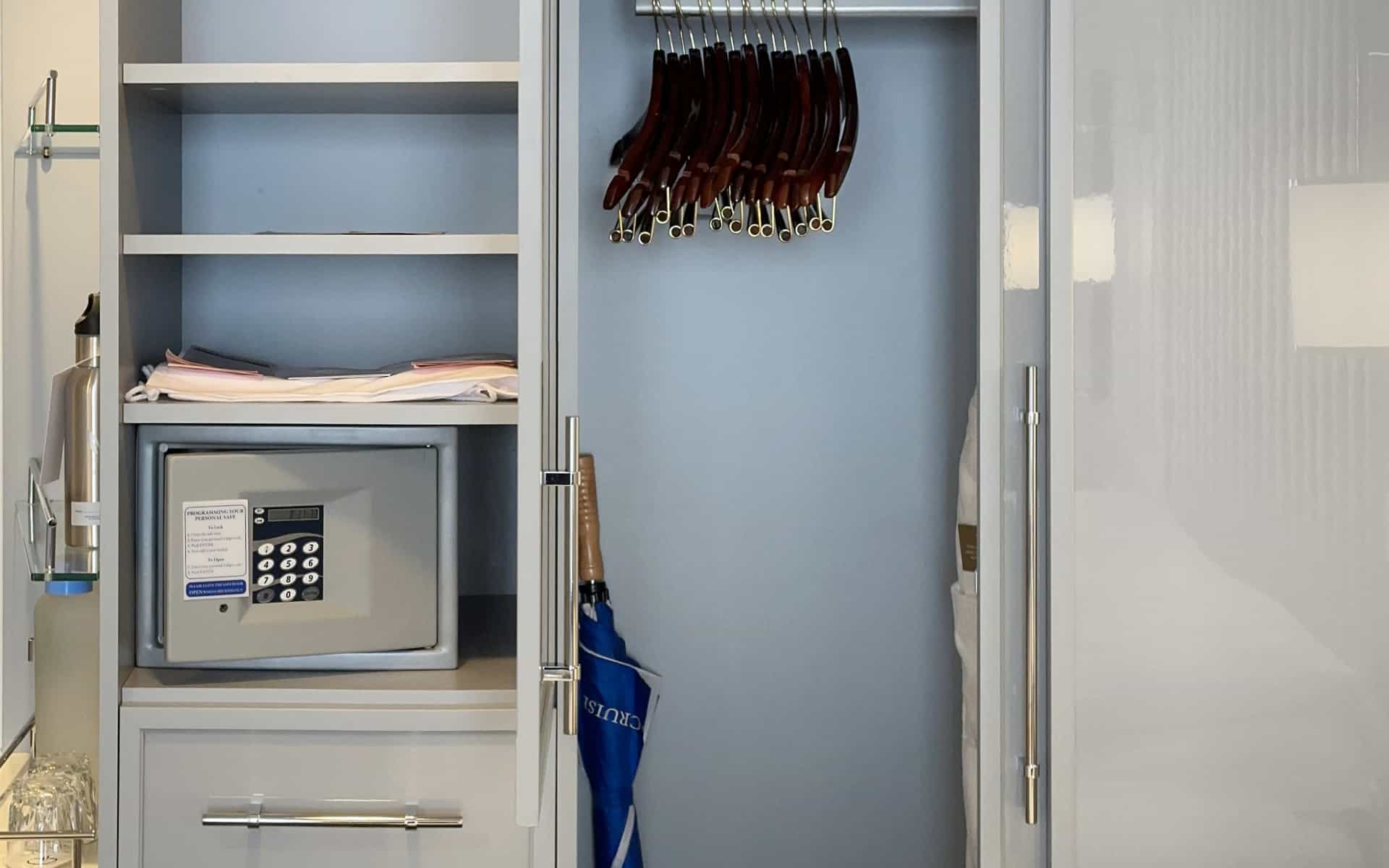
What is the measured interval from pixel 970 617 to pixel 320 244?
100 centimetres

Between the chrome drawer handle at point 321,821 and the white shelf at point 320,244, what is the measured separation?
0.69 m

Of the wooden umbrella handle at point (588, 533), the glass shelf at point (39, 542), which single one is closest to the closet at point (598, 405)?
the wooden umbrella handle at point (588, 533)

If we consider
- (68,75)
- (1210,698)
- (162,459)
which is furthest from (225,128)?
(1210,698)

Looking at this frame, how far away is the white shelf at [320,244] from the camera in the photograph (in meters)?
1.44

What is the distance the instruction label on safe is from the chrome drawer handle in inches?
10.5

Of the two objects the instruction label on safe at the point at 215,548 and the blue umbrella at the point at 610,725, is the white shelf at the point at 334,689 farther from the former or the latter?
the blue umbrella at the point at 610,725

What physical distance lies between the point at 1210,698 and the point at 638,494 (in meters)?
0.92

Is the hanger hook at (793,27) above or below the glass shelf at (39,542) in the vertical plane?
above

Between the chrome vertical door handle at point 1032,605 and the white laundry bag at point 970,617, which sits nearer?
the chrome vertical door handle at point 1032,605

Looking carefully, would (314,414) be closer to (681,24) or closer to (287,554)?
(287,554)

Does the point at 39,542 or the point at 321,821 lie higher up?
the point at 39,542

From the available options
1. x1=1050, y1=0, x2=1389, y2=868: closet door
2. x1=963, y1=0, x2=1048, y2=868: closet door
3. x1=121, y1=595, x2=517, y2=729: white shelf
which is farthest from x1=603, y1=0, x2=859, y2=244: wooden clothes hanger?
x1=121, y1=595, x2=517, y2=729: white shelf

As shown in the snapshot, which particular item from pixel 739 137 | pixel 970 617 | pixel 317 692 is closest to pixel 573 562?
pixel 317 692

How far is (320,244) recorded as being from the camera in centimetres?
145
